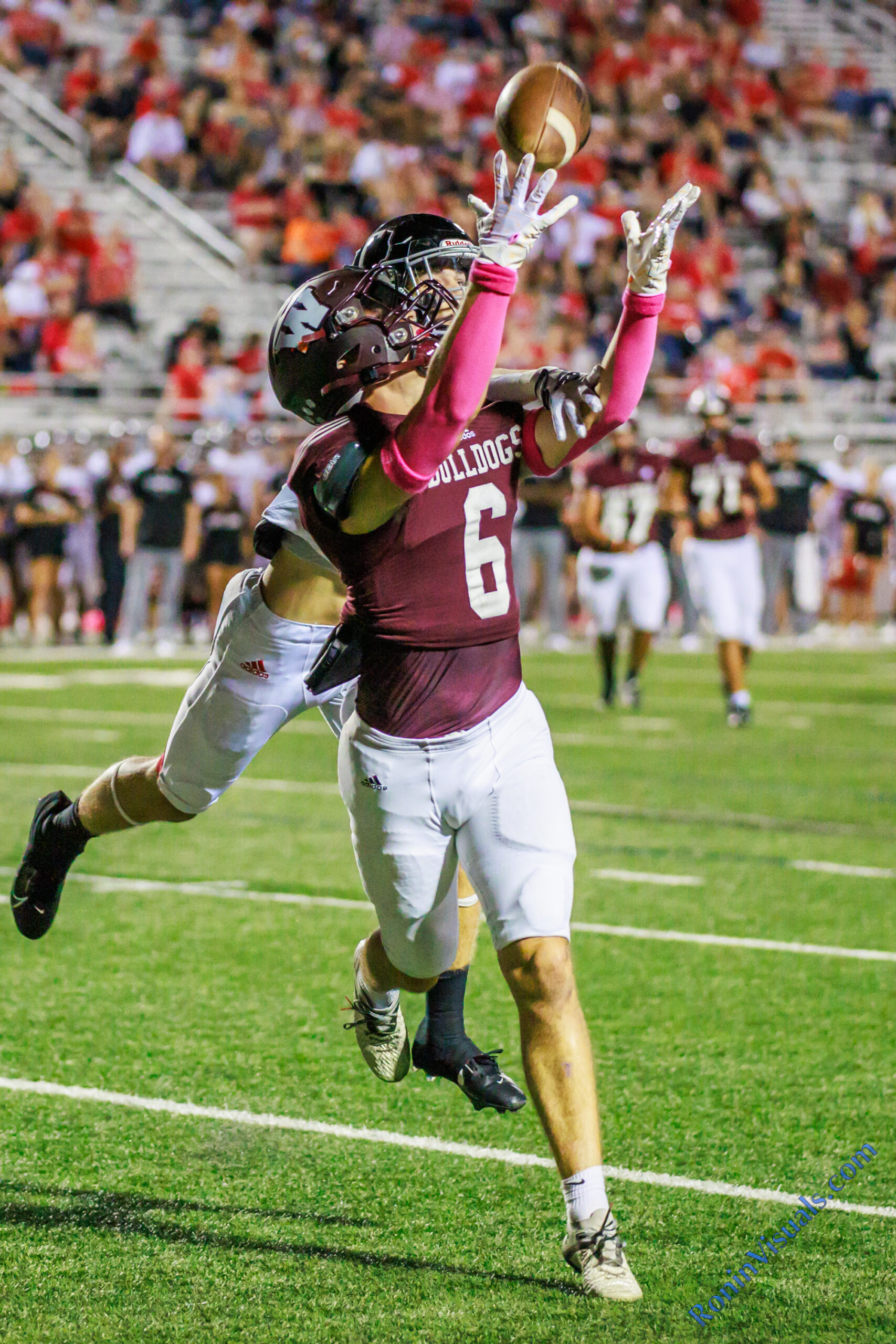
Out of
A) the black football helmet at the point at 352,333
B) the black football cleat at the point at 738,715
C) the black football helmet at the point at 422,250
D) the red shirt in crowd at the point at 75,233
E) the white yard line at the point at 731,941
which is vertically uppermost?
the red shirt in crowd at the point at 75,233

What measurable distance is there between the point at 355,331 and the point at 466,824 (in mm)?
1012

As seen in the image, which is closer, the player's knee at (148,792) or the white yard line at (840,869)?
the player's knee at (148,792)

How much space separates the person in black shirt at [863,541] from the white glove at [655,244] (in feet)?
51.0

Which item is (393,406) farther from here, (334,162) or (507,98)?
(334,162)

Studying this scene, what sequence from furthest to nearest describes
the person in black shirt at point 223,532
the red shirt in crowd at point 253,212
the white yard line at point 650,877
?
the red shirt in crowd at point 253,212
the person in black shirt at point 223,532
the white yard line at point 650,877

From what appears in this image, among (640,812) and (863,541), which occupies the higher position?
(863,541)

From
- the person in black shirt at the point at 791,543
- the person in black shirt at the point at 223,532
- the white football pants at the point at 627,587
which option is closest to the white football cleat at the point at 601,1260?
the white football pants at the point at 627,587

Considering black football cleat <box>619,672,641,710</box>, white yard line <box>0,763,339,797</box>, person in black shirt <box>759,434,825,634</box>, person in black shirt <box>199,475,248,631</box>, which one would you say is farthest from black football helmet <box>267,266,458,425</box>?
person in black shirt <box>759,434,825,634</box>

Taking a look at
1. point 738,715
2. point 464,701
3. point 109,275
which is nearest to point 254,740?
point 464,701

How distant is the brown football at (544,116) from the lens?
3.53 m

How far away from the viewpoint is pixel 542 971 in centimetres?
333

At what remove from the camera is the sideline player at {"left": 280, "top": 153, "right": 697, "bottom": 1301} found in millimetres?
3328

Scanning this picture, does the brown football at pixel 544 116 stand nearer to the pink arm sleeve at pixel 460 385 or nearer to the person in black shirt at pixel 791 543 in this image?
the pink arm sleeve at pixel 460 385

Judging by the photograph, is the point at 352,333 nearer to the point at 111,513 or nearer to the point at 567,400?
the point at 567,400
